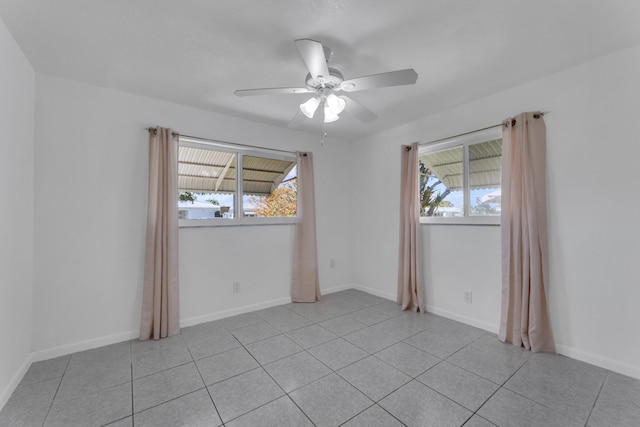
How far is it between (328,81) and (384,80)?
41 cm

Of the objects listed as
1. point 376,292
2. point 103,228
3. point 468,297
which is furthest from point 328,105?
point 376,292

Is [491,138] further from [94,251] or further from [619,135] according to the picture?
[94,251]

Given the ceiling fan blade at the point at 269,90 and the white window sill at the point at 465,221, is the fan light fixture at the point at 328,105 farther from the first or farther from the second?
the white window sill at the point at 465,221

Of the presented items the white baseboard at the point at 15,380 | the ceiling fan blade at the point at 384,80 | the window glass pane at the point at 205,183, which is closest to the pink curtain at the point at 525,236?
the ceiling fan blade at the point at 384,80

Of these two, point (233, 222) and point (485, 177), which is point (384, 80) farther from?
point (233, 222)

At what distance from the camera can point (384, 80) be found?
6.07ft

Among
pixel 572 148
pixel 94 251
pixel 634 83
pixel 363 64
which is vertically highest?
pixel 363 64

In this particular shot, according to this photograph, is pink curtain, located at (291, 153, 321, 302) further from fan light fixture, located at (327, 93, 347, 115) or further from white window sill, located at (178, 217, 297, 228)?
fan light fixture, located at (327, 93, 347, 115)

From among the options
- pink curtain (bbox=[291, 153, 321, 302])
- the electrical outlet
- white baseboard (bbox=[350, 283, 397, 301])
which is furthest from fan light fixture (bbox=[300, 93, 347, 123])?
white baseboard (bbox=[350, 283, 397, 301])

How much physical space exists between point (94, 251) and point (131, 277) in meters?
0.41

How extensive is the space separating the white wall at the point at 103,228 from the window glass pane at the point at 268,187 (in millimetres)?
381

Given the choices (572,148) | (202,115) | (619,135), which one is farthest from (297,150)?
(619,135)

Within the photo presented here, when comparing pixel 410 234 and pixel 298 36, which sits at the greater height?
pixel 298 36

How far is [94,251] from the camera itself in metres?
2.63
